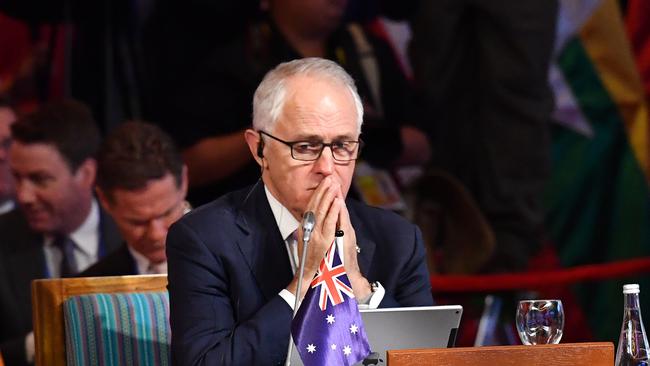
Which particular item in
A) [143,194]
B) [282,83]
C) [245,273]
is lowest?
[143,194]

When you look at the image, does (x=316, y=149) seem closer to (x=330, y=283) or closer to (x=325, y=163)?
(x=325, y=163)

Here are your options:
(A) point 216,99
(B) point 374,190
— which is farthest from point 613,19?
(A) point 216,99

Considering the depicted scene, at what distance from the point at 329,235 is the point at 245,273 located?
24 centimetres

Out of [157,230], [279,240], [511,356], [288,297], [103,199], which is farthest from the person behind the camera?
[103,199]

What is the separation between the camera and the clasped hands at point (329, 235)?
103 inches

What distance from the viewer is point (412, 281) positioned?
9.80ft

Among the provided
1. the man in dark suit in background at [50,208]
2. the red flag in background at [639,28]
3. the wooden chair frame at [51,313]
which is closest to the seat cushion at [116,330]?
the wooden chair frame at [51,313]

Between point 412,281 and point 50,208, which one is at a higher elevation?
point 412,281

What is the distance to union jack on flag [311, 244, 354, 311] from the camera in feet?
7.96

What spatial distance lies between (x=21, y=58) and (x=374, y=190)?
5.40 ft

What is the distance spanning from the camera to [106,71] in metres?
5.43

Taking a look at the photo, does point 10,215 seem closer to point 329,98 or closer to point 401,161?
point 401,161

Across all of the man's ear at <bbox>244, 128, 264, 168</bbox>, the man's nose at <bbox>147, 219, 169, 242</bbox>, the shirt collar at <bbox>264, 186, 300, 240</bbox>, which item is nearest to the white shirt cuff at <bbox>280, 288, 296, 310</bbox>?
the shirt collar at <bbox>264, 186, 300, 240</bbox>

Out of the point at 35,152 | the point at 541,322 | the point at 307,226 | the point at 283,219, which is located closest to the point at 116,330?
the point at 283,219
